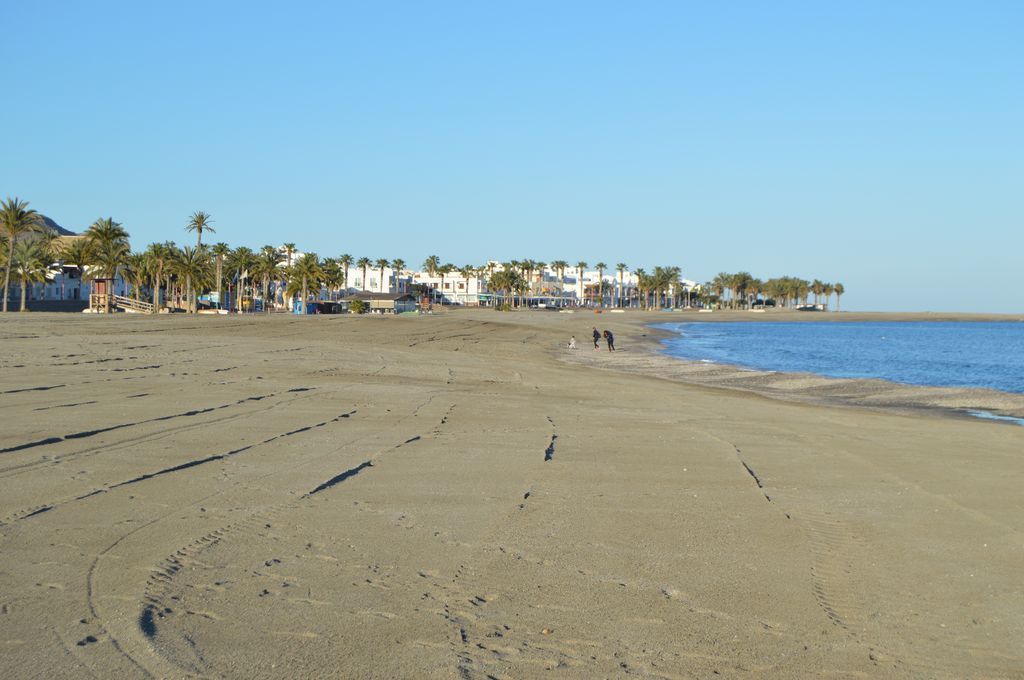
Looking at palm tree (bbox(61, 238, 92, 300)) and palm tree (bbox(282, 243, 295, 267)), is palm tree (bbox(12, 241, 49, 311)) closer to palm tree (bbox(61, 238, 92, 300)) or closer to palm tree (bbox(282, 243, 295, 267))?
palm tree (bbox(61, 238, 92, 300))

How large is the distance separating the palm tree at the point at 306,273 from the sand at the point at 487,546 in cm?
12197

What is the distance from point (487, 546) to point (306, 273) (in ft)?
432

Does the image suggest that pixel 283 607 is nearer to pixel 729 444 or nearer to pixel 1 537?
pixel 1 537

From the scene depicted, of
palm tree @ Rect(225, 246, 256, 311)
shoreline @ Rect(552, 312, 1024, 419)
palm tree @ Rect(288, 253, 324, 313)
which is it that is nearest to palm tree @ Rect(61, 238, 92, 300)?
palm tree @ Rect(225, 246, 256, 311)

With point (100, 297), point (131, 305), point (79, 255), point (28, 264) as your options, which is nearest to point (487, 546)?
point (100, 297)

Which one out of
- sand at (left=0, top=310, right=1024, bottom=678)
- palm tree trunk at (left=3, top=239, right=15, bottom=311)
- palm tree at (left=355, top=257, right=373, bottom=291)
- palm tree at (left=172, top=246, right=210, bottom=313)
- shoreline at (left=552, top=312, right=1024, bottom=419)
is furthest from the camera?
palm tree at (left=355, top=257, right=373, bottom=291)

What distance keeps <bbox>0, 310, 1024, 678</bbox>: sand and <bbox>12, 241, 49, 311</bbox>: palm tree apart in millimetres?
79198

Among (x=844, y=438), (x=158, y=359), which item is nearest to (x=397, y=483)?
(x=844, y=438)

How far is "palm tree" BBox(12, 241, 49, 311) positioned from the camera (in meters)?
84.4

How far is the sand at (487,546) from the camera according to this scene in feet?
15.8

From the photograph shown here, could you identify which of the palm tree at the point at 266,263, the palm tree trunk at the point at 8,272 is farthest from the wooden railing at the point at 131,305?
the palm tree at the point at 266,263

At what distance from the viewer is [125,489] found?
327 inches

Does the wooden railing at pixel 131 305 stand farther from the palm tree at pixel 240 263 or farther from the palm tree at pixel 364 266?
the palm tree at pixel 364 266

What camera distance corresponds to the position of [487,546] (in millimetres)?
6867
